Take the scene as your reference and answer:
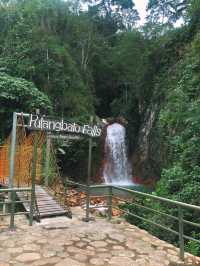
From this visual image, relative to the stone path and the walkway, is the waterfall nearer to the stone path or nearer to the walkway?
the walkway

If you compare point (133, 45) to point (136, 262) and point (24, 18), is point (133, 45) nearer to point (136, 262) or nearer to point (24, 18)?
point (24, 18)

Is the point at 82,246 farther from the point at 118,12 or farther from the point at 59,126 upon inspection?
the point at 118,12

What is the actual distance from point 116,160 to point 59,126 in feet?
45.3

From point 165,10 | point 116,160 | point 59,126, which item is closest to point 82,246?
point 59,126

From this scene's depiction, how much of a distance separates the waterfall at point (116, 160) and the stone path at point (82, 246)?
12.9 metres

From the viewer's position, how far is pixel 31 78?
1736 centimetres

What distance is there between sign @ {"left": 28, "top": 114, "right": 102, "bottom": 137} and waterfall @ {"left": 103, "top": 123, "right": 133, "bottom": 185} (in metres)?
12.8

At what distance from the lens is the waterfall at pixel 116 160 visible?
19.1 metres

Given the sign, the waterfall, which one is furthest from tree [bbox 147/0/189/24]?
the sign

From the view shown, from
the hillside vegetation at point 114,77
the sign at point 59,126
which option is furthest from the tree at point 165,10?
the sign at point 59,126

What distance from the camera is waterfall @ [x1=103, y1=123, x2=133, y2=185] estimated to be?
1911 cm

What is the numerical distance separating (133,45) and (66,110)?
1025 centimetres

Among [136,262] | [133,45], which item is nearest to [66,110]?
[133,45]

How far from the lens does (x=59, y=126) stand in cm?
602
